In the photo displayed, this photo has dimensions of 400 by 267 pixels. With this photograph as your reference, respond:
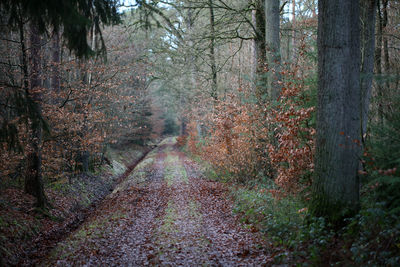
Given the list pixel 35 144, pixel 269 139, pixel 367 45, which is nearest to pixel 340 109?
pixel 367 45

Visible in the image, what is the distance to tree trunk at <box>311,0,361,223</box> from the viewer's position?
5008 millimetres

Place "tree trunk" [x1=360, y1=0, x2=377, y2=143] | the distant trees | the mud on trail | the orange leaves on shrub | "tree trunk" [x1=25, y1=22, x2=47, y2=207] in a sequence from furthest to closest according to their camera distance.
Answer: "tree trunk" [x1=25, y1=22, x2=47, y2=207] → the orange leaves on shrub → "tree trunk" [x1=360, y1=0, x2=377, y2=143] → the mud on trail → the distant trees

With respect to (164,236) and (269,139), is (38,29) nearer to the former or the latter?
(164,236)

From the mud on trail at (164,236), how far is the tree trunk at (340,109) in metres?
1.76

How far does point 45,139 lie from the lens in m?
10.1

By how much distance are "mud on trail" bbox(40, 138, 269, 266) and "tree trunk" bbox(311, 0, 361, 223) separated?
176 centimetres

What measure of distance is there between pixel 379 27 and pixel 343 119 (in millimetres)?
6453

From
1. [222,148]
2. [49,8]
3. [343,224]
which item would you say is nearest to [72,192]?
[222,148]

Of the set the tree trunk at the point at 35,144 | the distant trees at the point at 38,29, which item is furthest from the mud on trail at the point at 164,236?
the distant trees at the point at 38,29

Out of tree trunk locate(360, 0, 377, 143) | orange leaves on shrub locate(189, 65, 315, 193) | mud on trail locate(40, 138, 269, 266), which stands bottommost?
mud on trail locate(40, 138, 269, 266)

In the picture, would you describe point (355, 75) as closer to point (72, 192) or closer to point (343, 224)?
point (343, 224)

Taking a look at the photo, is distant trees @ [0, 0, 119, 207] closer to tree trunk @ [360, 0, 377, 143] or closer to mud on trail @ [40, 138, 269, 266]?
mud on trail @ [40, 138, 269, 266]

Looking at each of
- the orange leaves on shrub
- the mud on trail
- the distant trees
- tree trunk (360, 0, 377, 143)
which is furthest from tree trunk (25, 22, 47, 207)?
tree trunk (360, 0, 377, 143)

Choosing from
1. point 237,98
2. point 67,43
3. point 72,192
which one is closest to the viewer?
point 67,43
